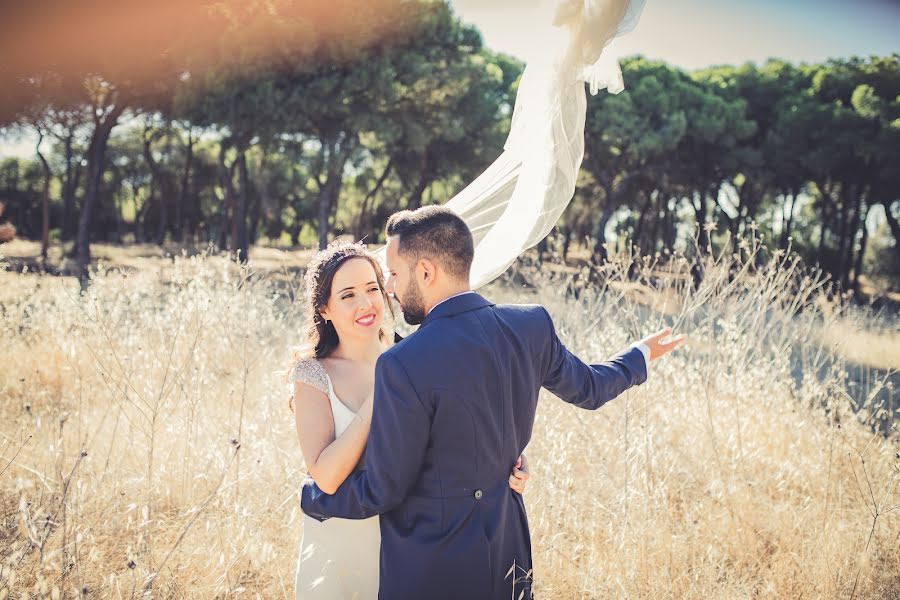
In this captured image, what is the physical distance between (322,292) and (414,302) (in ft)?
1.91

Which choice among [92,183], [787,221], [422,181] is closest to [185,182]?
[422,181]

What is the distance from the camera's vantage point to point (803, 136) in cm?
1842

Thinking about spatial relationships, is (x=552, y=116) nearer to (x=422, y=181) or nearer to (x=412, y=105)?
(x=412, y=105)

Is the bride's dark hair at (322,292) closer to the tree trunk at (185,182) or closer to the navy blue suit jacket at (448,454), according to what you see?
the navy blue suit jacket at (448,454)

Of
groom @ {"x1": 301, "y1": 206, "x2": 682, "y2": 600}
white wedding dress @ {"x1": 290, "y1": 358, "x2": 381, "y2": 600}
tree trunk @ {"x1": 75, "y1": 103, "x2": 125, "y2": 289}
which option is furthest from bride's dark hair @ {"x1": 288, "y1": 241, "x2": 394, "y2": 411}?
tree trunk @ {"x1": 75, "y1": 103, "x2": 125, "y2": 289}

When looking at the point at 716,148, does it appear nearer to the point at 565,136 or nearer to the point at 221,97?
the point at 221,97

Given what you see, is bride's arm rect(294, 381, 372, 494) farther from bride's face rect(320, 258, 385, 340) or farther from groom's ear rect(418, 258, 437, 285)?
groom's ear rect(418, 258, 437, 285)

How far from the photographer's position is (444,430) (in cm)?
165

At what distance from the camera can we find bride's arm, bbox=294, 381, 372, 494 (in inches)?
72.4

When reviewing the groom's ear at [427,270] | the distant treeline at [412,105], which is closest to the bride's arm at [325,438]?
the groom's ear at [427,270]

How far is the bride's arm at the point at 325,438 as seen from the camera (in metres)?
1.84

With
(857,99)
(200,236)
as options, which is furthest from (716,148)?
(200,236)

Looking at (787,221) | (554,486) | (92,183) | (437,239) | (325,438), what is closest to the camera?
(437,239)

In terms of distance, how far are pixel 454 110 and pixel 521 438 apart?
17.6 meters
